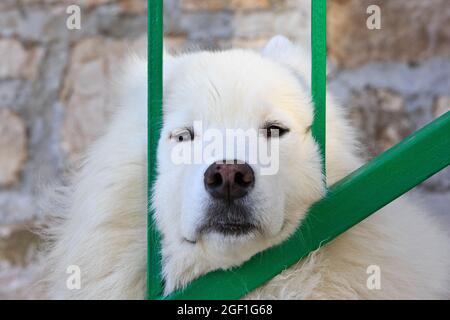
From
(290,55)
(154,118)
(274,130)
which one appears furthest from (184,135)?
(290,55)

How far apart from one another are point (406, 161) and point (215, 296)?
26.6 inches

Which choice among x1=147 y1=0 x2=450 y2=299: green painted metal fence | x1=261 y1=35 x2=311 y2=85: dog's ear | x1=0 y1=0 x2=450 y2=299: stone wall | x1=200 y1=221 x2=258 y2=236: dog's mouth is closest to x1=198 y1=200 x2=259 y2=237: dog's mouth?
x1=200 y1=221 x2=258 y2=236: dog's mouth

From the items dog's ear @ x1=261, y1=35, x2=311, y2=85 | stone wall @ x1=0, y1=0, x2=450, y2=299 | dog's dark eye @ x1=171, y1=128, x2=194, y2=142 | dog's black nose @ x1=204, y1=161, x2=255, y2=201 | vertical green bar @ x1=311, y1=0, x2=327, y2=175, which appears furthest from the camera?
stone wall @ x1=0, y1=0, x2=450, y2=299

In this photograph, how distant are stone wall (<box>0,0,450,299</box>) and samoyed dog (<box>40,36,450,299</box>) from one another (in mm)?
1717

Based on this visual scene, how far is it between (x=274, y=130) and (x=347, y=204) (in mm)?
337

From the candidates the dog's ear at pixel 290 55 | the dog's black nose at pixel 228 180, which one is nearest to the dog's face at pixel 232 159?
the dog's black nose at pixel 228 180

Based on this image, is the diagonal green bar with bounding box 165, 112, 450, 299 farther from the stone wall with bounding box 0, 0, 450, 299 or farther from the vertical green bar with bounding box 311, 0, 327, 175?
the stone wall with bounding box 0, 0, 450, 299

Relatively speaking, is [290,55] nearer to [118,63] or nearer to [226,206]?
[226,206]

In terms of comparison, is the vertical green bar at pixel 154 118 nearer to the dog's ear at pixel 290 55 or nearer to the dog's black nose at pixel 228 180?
the dog's black nose at pixel 228 180

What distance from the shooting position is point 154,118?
233 centimetres

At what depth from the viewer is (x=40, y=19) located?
14.4ft

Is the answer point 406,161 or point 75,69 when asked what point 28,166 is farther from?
point 406,161

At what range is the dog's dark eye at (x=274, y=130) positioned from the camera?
2.34 meters

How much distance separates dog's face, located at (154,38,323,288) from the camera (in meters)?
2.14
